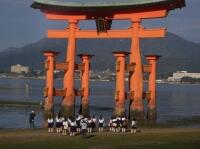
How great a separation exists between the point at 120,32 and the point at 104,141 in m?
16.3

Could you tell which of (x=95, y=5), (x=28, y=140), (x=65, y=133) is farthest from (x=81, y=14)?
(x=28, y=140)

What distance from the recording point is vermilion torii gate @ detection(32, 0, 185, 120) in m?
41.3

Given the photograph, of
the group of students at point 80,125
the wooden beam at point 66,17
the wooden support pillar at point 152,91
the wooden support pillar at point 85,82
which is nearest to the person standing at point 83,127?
the group of students at point 80,125

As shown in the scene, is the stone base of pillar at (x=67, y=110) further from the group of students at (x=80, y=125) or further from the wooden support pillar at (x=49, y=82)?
the group of students at (x=80, y=125)

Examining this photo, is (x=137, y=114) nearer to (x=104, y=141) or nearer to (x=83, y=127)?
(x=83, y=127)

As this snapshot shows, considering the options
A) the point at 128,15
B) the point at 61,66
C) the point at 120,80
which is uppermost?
the point at 128,15

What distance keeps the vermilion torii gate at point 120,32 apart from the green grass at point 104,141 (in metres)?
10.5

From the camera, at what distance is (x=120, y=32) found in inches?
1686

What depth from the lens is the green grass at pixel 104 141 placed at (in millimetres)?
26250

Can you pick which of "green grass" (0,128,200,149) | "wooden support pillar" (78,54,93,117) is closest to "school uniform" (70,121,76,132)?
"green grass" (0,128,200,149)

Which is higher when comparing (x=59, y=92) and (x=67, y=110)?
(x=59, y=92)

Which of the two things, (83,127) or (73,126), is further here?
(73,126)

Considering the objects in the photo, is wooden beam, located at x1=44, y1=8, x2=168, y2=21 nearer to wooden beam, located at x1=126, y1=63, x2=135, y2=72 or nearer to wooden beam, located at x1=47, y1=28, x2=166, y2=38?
wooden beam, located at x1=47, y1=28, x2=166, y2=38

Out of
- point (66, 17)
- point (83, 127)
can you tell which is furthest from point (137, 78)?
point (83, 127)
